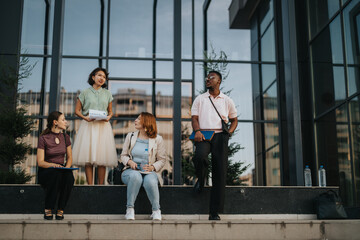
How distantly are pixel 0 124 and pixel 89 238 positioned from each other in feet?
17.3

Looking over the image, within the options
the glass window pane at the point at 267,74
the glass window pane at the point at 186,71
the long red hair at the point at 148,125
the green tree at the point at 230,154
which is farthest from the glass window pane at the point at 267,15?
the long red hair at the point at 148,125

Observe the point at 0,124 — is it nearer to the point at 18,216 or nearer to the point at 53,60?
the point at 53,60

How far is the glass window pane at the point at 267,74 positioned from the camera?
11.9m

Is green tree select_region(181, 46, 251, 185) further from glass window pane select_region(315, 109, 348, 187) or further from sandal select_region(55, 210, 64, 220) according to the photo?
sandal select_region(55, 210, 64, 220)

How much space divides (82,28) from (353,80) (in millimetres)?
6982

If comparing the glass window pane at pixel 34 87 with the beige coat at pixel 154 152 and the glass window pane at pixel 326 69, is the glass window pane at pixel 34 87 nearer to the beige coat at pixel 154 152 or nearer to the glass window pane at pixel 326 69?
the beige coat at pixel 154 152

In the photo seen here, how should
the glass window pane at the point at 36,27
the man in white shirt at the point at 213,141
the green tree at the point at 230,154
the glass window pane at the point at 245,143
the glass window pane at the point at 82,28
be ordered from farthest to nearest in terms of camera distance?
the glass window pane at the point at 82,28 < the glass window pane at the point at 36,27 < the glass window pane at the point at 245,143 < the green tree at the point at 230,154 < the man in white shirt at the point at 213,141

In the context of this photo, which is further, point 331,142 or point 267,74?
point 267,74

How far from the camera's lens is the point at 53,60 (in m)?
6.85

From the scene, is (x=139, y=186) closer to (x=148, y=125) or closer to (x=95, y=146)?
(x=148, y=125)

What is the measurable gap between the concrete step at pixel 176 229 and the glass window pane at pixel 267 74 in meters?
7.11

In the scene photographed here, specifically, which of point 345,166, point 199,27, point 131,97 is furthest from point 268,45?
point 345,166

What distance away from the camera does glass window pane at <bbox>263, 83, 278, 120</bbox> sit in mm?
11688

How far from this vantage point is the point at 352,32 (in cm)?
876
